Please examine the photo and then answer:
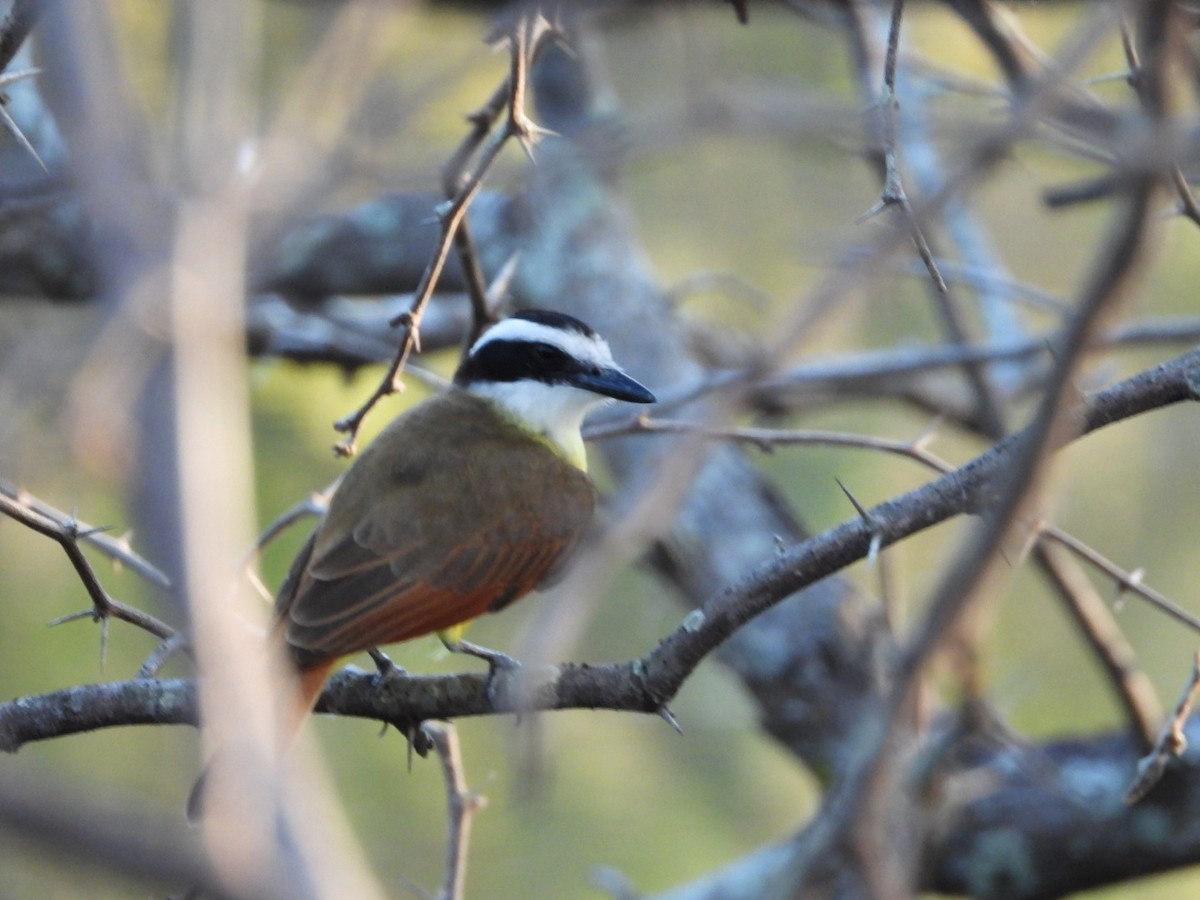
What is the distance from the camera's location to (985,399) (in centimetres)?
438

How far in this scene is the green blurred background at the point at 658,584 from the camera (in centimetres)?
531

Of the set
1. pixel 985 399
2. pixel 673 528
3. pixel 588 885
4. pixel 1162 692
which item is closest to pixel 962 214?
pixel 985 399

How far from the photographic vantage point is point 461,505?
3.43 metres

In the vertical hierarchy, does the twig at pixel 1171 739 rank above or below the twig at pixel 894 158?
below

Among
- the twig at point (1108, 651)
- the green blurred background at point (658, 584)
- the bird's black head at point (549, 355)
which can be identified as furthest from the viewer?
the green blurred background at point (658, 584)

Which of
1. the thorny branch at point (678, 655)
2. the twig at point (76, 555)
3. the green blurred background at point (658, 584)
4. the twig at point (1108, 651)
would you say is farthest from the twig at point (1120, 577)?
the green blurred background at point (658, 584)

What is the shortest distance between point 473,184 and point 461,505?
4.87ft

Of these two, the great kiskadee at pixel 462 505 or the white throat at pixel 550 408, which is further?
the white throat at pixel 550 408

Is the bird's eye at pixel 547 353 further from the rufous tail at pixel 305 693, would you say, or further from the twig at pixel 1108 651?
the twig at pixel 1108 651

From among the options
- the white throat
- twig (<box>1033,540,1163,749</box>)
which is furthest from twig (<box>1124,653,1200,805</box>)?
the white throat

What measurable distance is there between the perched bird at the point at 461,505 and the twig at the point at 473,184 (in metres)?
0.53

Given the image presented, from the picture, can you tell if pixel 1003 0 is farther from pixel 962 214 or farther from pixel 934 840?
pixel 934 840

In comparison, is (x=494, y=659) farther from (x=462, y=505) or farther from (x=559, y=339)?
(x=559, y=339)

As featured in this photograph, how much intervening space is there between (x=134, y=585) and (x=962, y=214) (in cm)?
344
